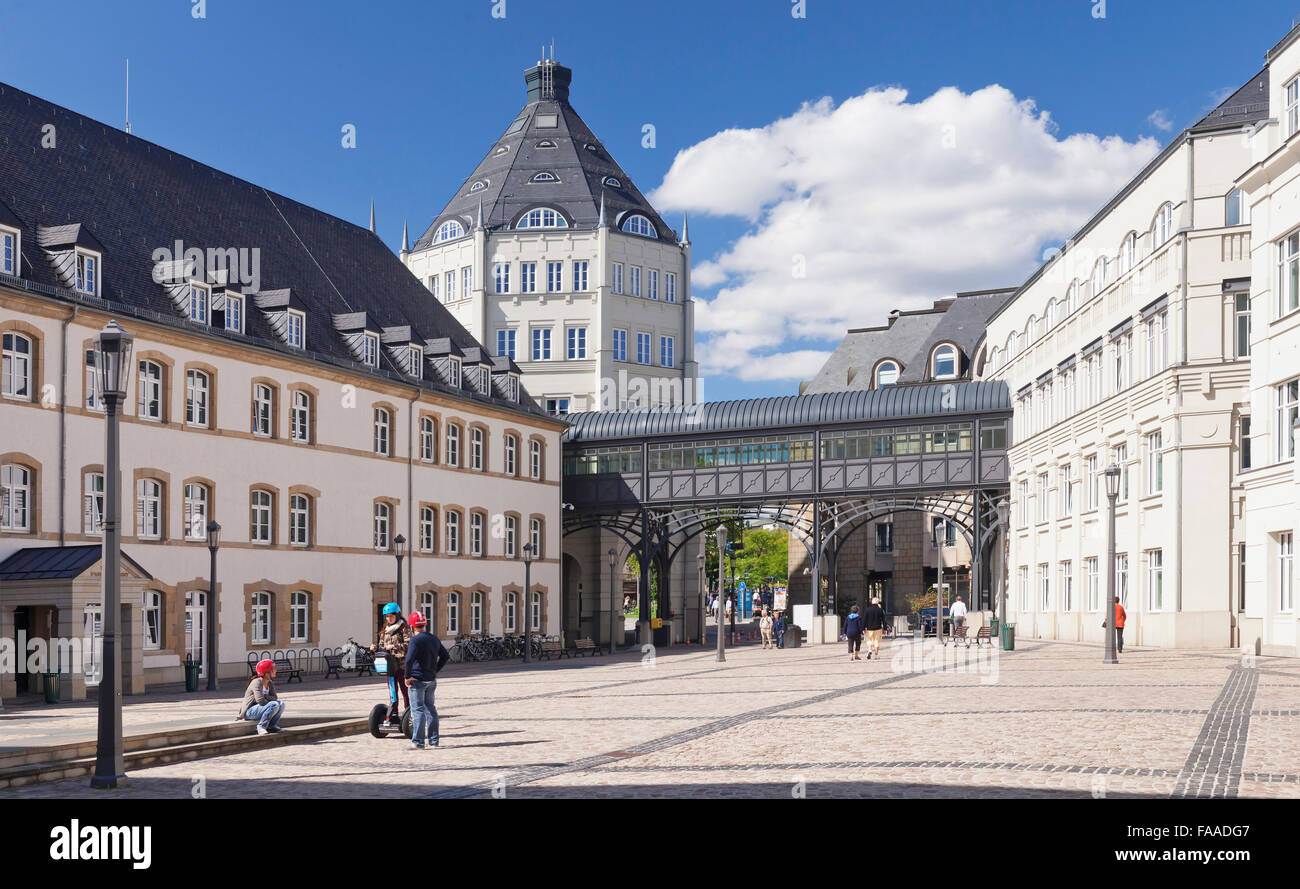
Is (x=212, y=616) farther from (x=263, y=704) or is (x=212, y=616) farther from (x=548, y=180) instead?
(x=548, y=180)

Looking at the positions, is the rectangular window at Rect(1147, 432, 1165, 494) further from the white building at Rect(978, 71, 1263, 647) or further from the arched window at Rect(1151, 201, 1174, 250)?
the arched window at Rect(1151, 201, 1174, 250)

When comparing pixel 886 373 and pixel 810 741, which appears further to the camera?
pixel 886 373

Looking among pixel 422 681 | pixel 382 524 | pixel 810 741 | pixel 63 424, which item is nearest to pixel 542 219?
pixel 382 524

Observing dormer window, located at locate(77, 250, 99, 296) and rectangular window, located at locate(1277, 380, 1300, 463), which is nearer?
rectangular window, located at locate(1277, 380, 1300, 463)

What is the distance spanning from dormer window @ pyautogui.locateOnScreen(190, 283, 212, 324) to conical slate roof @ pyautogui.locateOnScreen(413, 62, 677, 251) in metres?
35.9

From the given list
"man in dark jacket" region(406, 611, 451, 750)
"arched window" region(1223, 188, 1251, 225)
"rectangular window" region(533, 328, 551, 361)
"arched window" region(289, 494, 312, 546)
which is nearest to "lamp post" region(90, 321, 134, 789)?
"man in dark jacket" region(406, 611, 451, 750)

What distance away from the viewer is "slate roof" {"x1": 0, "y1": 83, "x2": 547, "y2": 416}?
106 ft

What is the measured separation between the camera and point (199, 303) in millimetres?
34469

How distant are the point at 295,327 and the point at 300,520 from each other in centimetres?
525

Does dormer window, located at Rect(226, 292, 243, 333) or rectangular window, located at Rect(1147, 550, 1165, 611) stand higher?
dormer window, located at Rect(226, 292, 243, 333)

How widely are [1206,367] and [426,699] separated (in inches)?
1010

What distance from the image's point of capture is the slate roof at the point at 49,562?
1080 inches

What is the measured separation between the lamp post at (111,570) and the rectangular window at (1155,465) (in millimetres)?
29895
